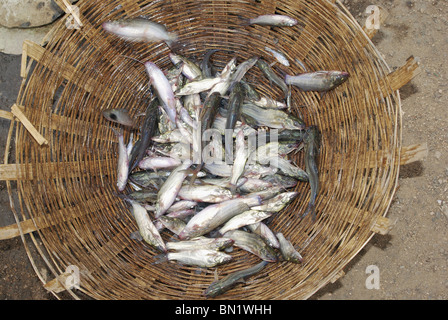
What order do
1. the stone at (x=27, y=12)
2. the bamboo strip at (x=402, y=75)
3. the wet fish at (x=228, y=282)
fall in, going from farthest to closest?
the stone at (x=27, y=12) → the wet fish at (x=228, y=282) → the bamboo strip at (x=402, y=75)

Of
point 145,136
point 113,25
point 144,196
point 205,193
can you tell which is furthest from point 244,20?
point 144,196

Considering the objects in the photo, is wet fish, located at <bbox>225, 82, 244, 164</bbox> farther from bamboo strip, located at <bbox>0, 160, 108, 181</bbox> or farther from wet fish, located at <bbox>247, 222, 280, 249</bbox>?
bamboo strip, located at <bbox>0, 160, 108, 181</bbox>

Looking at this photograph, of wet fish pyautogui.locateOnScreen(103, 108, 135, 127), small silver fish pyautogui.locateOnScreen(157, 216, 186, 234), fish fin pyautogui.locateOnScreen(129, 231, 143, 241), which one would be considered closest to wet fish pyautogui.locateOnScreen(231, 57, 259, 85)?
wet fish pyautogui.locateOnScreen(103, 108, 135, 127)

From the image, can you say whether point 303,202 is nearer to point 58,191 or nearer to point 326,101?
point 326,101

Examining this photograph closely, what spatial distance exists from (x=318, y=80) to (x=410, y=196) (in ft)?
5.56

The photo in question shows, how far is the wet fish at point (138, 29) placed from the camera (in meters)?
2.95

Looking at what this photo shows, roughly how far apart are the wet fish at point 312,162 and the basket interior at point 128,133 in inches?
3.0

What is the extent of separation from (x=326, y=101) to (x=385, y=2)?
164cm

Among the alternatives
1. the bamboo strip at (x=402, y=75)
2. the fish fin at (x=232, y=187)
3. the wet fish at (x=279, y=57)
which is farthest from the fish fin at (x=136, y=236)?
the bamboo strip at (x=402, y=75)

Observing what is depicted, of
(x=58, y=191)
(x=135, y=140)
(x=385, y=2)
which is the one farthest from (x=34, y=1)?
(x=385, y=2)

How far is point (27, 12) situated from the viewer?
372cm

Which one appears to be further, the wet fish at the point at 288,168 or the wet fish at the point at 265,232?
the wet fish at the point at 288,168

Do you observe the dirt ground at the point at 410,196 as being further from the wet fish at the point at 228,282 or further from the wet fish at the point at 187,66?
the wet fish at the point at 187,66

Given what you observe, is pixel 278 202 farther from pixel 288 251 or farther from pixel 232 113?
pixel 232 113
